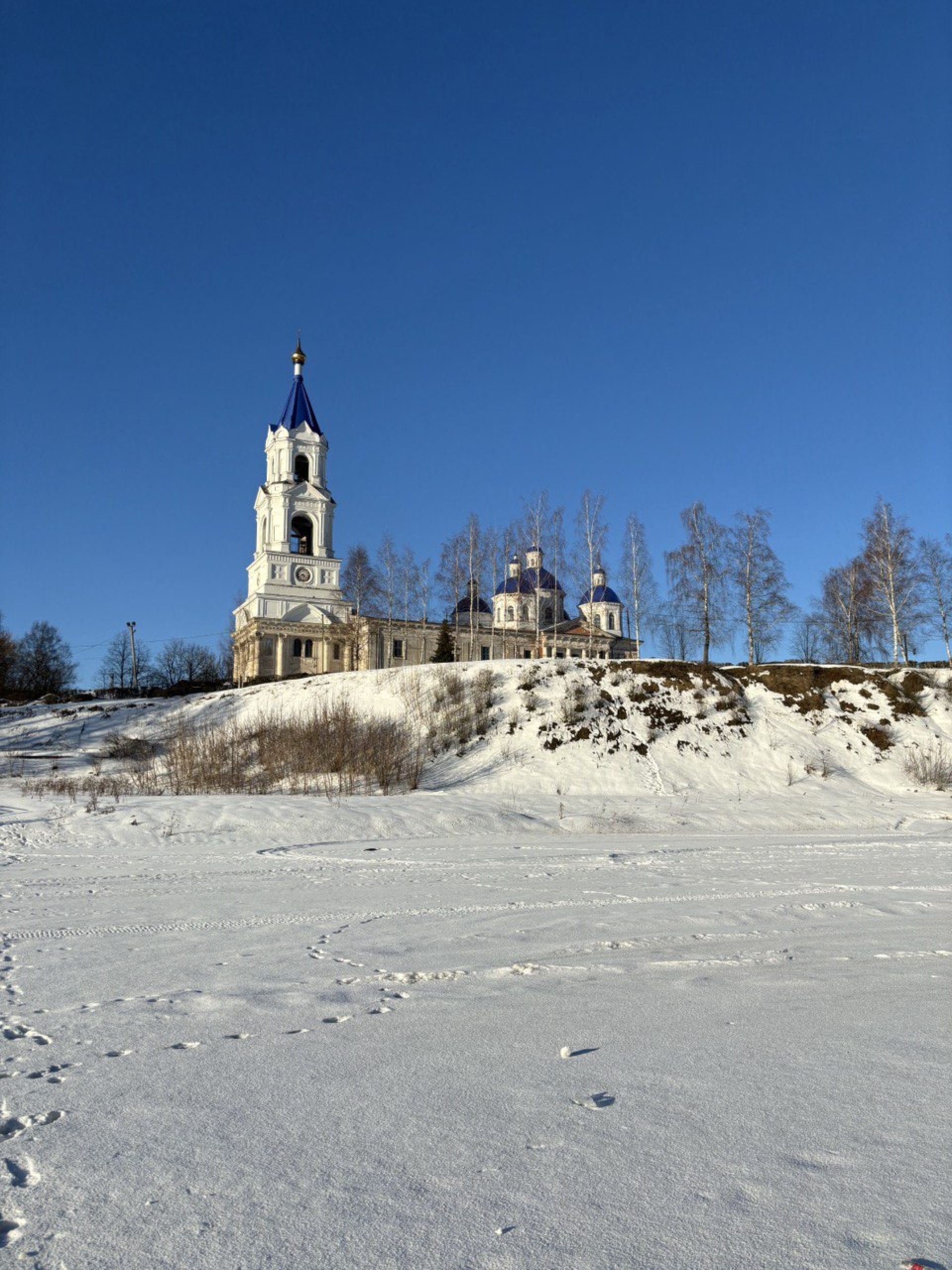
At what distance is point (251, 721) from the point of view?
95.5 ft

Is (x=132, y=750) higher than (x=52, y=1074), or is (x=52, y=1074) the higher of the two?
(x=132, y=750)

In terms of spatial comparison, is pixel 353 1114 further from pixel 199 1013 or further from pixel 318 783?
pixel 318 783

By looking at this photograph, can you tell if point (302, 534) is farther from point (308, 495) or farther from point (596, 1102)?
point (596, 1102)

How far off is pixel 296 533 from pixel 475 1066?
67968mm

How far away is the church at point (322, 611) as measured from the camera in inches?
2440

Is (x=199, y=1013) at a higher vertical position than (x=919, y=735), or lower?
lower

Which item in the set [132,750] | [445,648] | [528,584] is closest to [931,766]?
[132,750]

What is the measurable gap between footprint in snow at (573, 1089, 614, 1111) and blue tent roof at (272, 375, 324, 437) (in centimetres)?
7155

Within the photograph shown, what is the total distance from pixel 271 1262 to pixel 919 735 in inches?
1145

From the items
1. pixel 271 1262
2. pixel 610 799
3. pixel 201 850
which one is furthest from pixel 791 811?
pixel 271 1262

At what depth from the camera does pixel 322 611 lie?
212 ft

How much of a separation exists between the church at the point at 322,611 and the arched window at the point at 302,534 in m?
0.08

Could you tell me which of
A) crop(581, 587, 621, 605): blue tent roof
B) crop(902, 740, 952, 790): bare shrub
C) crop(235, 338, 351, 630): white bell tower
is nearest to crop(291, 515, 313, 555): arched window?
crop(235, 338, 351, 630): white bell tower

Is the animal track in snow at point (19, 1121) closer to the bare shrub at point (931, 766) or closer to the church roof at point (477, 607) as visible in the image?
the bare shrub at point (931, 766)
